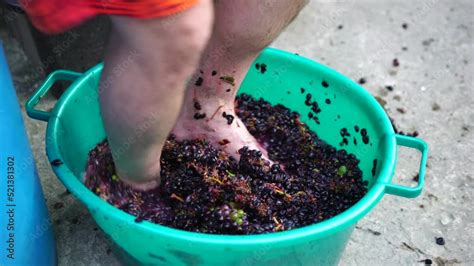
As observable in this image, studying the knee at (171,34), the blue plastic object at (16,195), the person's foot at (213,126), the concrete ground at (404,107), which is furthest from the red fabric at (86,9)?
the concrete ground at (404,107)

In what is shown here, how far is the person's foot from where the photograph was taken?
1273 millimetres

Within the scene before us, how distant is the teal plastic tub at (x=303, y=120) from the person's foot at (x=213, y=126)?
0.21 m

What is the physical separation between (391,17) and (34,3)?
4.83 feet

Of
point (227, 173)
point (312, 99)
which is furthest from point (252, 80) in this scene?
point (227, 173)

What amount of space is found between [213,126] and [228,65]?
0.49ft

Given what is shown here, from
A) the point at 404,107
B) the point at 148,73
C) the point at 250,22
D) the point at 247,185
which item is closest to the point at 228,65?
the point at 250,22

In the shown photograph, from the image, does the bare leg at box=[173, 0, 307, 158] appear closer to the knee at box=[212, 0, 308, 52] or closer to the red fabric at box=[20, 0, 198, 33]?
the knee at box=[212, 0, 308, 52]

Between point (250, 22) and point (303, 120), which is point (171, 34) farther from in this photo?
point (303, 120)

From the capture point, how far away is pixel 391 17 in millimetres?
2039

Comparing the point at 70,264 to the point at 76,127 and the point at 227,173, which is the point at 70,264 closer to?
the point at 76,127

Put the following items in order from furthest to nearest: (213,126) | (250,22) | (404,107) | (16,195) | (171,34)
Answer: (404,107), (213,126), (250,22), (16,195), (171,34)

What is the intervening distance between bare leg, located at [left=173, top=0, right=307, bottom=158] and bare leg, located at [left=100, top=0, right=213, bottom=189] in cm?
30

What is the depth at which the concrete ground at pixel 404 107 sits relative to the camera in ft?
4.37

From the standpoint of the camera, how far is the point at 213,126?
1282mm
